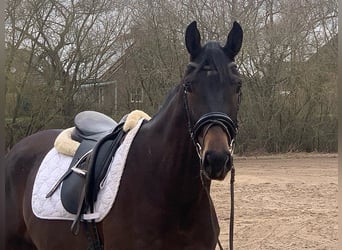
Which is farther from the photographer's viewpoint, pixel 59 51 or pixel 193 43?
pixel 59 51

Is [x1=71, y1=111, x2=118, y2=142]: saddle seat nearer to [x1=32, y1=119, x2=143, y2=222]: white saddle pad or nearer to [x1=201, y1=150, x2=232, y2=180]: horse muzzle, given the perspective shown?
[x1=32, y1=119, x2=143, y2=222]: white saddle pad

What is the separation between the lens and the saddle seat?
323cm

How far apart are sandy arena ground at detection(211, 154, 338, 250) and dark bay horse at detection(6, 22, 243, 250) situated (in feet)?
11.0

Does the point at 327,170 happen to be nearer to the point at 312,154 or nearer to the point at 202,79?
the point at 312,154

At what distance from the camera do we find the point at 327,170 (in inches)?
492

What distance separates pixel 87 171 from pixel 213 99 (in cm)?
94

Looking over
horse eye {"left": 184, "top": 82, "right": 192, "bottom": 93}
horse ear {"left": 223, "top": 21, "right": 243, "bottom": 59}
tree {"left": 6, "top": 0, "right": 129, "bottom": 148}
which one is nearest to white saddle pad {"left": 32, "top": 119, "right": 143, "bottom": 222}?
horse eye {"left": 184, "top": 82, "right": 192, "bottom": 93}

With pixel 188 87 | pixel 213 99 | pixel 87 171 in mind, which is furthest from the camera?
pixel 87 171

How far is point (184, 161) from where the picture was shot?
7.82 ft

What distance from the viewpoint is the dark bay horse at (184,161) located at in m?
2.09

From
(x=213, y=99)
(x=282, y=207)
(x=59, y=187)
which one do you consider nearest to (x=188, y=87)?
(x=213, y=99)

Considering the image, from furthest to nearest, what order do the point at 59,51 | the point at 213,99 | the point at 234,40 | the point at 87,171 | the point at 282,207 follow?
the point at 59,51
the point at 282,207
the point at 87,171
the point at 234,40
the point at 213,99

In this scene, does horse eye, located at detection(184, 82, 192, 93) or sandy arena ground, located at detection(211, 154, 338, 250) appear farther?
sandy arena ground, located at detection(211, 154, 338, 250)

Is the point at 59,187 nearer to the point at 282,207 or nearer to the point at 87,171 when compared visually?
the point at 87,171
